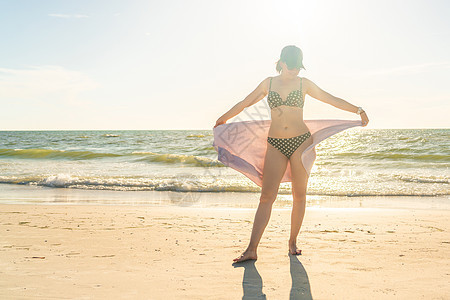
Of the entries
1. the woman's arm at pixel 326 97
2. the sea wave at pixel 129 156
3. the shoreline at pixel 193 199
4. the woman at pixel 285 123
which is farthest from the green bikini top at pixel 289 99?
the sea wave at pixel 129 156

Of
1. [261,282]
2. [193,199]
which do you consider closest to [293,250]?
[261,282]

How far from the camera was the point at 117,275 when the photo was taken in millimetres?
3580

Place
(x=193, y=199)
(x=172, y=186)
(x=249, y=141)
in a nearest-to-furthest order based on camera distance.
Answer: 1. (x=249, y=141)
2. (x=193, y=199)
3. (x=172, y=186)

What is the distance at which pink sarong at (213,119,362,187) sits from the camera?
4.39 metres

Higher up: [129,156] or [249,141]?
[249,141]

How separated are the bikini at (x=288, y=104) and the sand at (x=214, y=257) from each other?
1.13 meters

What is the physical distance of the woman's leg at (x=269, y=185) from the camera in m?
3.99

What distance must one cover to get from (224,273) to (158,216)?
123 inches

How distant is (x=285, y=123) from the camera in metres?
3.97

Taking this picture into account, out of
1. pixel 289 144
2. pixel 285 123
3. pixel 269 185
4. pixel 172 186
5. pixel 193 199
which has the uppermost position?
pixel 285 123

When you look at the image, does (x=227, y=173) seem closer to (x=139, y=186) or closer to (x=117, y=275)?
(x=139, y=186)

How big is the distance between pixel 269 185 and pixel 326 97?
1.04 metres

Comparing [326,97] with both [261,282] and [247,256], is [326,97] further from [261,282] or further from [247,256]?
[261,282]

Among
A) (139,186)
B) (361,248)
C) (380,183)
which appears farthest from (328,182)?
(361,248)
